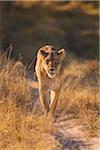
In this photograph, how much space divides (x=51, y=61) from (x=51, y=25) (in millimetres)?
18168

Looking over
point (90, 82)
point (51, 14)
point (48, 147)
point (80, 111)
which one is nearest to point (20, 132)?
point (48, 147)

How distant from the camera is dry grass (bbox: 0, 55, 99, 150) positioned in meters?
6.77

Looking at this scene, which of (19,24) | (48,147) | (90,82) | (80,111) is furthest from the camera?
(19,24)

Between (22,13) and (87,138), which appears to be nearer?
(87,138)

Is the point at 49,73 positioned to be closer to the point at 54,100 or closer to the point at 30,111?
the point at 54,100

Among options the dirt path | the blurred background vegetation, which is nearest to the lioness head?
the dirt path

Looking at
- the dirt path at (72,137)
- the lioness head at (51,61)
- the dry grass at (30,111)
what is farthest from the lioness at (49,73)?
the dirt path at (72,137)

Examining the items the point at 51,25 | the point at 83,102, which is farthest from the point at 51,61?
the point at 51,25

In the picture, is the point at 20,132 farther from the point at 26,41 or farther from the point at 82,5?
the point at 82,5

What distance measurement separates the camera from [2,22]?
2459cm

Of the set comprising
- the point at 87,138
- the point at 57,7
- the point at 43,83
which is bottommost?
the point at 87,138

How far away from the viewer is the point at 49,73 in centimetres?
824

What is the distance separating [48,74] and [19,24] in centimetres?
1775

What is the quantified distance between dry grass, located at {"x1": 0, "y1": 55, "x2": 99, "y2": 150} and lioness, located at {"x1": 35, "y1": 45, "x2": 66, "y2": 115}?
7.6 inches
